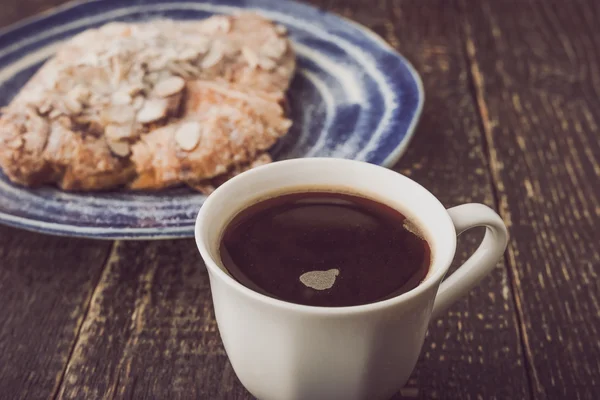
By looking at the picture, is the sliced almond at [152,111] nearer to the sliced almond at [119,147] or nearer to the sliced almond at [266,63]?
the sliced almond at [119,147]

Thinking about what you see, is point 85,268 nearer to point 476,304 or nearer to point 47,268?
point 47,268

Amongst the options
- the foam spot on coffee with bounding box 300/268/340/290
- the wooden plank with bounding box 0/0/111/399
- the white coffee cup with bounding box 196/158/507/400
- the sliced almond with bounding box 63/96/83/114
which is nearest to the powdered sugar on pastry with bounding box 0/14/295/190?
the sliced almond with bounding box 63/96/83/114

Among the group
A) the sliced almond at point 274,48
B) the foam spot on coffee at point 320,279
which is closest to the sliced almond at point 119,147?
the sliced almond at point 274,48

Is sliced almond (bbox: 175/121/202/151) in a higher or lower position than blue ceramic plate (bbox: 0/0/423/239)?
higher

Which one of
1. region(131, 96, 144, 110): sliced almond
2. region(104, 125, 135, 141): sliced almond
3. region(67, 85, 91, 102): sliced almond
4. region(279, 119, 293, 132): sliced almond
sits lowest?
region(279, 119, 293, 132): sliced almond

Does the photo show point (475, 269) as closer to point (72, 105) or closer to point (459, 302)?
point (459, 302)

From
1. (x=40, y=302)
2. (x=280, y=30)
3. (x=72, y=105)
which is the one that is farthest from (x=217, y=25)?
(x=40, y=302)

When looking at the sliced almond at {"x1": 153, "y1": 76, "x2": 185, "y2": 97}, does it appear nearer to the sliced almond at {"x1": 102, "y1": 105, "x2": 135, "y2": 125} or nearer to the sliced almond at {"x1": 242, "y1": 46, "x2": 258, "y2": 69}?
the sliced almond at {"x1": 102, "y1": 105, "x2": 135, "y2": 125}
